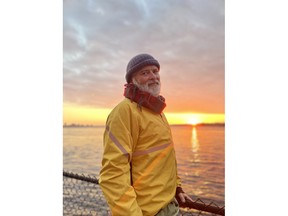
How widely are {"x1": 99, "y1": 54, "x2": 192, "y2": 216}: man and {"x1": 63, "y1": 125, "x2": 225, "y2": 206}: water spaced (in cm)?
15

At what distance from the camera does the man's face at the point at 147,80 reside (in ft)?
3.61

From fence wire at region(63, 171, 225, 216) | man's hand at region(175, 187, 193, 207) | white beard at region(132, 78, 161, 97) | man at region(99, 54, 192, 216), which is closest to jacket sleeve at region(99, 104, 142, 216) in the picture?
man at region(99, 54, 192, 216)

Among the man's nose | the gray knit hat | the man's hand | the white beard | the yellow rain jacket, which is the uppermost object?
the gray knit hat

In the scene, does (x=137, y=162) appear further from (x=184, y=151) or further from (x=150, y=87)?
(x=184, y=151)

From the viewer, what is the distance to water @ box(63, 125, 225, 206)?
137 centimetres

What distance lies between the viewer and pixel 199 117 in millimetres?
1442

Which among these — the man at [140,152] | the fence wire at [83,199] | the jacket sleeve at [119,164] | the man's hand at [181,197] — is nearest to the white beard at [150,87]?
the man at [140,152]

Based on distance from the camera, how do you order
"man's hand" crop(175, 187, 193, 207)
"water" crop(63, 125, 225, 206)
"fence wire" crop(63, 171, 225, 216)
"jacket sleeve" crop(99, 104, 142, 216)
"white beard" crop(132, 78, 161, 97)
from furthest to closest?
"fence wire" crop(63, 171, 225, 216) → "water" crop(63, 125, 225, 206) → "man's hand" crop(175, 187, 193, 207) → "white beard" crop(132, 78, 161, 97) → "jacket sleeve" crop(99, 104, 142, 216)

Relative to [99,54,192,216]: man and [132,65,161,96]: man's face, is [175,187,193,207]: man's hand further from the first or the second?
[132,65,161,96]: man's face

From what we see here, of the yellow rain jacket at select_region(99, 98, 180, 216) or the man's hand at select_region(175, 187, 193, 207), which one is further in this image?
the man's hand at select_region(175, 187, 193, 207)
